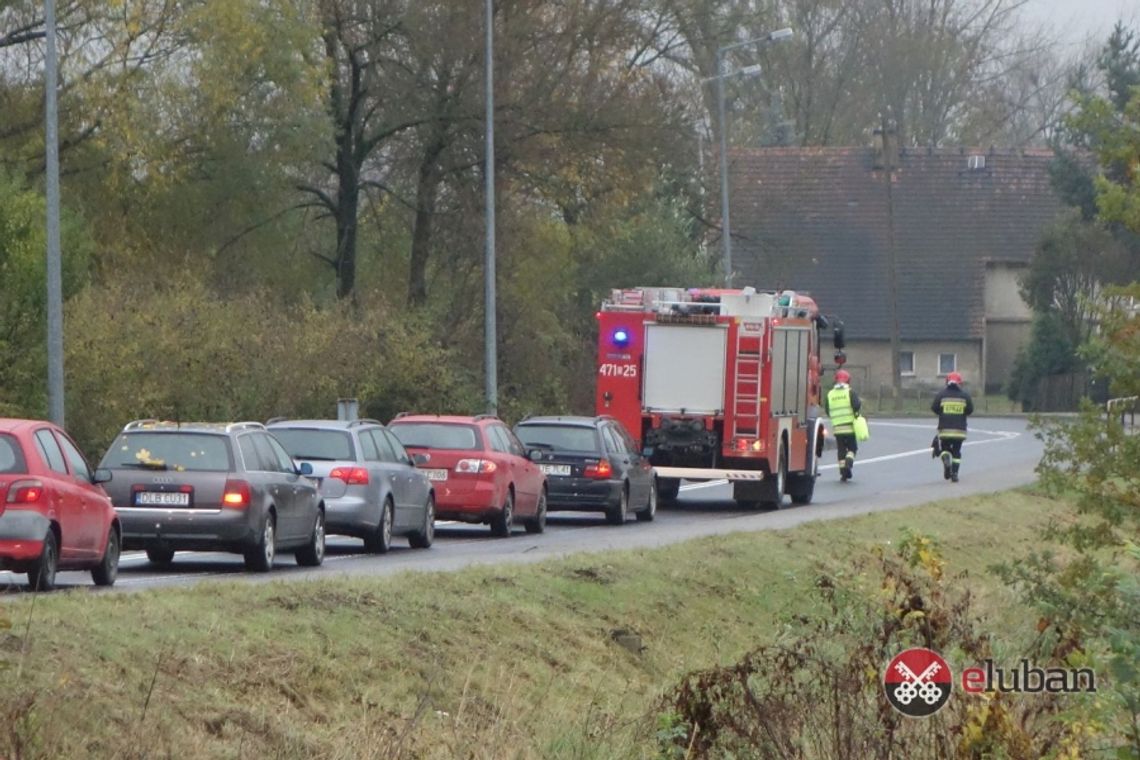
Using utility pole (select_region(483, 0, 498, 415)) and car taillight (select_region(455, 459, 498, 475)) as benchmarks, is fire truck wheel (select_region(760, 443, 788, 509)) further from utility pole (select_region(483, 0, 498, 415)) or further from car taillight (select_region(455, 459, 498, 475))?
car taillight (select_region(455, 459, 498, 475))

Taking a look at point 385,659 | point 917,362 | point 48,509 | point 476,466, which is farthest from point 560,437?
point 917,362

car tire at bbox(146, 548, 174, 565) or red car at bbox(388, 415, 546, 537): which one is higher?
red car at bbox(388, 415, 546, 537)

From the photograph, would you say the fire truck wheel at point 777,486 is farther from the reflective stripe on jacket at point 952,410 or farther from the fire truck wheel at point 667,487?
the reflective stripe on jacket at point 952,410

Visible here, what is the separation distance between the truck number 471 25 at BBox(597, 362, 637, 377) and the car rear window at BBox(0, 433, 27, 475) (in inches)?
645

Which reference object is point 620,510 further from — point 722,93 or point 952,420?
point 722,93

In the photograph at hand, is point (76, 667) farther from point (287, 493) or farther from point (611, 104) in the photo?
point (611, 104)

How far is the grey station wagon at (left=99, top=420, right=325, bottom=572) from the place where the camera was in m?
19.4

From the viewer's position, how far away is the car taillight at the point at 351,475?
22.6 meters

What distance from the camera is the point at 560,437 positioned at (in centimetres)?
2958

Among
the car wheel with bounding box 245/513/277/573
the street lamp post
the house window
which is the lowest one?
the car wheel with bounding box 245/513/277/573

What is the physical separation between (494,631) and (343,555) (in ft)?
25.2

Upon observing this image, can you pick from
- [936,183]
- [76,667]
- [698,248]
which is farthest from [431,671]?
[936,183]

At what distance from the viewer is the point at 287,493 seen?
2031 centimetres

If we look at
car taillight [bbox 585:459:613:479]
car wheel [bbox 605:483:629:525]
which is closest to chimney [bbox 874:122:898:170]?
car wheel [bbox 605:483:629:525]
